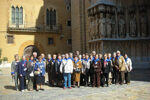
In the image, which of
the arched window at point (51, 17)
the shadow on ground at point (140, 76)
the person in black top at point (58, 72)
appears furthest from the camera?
the arched window at point (51, 17)

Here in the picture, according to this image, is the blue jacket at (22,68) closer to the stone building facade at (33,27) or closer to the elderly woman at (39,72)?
the elderly woman at (39,72)

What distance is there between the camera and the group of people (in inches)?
342

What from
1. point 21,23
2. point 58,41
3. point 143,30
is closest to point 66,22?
point 58,41

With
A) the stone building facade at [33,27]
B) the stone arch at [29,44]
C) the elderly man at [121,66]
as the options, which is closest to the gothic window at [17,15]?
the stone building facade at [33,27]

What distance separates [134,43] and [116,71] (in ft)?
26.7

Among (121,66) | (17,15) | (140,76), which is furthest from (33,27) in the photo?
(121,66)

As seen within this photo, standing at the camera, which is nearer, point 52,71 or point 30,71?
point 30,71

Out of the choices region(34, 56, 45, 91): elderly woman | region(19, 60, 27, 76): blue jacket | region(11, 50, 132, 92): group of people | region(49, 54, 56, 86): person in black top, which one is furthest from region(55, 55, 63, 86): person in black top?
region(19, 60, 27, 76): blue jacket

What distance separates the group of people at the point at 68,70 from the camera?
870cm

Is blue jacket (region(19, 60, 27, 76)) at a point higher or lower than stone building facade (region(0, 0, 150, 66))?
lower

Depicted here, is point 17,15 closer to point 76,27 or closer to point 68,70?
point 76,27

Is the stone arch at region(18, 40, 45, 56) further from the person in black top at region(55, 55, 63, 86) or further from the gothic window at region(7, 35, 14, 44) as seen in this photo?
the person in black top at region(55, 55, 63, 86)

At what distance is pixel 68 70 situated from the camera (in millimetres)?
8930

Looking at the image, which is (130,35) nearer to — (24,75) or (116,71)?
(116,71)
